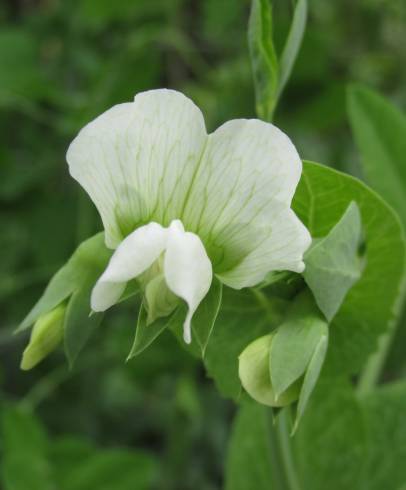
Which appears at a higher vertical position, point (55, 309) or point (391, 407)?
point (55, 309)

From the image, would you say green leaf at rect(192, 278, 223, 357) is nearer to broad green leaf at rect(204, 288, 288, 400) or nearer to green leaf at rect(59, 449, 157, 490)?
broad green leaf at rect(204, 288, 288, 400)

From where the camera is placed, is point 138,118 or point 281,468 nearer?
point 138,118

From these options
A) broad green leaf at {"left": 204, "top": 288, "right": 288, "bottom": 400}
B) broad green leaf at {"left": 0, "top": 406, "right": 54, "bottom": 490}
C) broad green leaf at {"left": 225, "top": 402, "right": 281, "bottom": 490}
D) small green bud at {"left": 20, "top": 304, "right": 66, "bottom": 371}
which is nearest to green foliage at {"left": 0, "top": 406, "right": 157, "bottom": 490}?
broad green leaf at {"left": 0, "top": 406, "right": 54, "bottom": 490}

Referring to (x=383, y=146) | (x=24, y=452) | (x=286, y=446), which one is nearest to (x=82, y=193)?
(x=24, y=452)

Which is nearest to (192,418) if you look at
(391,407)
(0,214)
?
(391,407)

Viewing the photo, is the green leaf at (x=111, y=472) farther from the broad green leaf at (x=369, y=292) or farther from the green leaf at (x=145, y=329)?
the green leaf at (x=145, y=329)

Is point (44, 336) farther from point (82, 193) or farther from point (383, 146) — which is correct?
point (82, 193)

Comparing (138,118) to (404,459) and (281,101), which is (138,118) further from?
(281,101)
